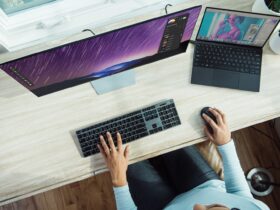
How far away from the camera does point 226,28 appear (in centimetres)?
113

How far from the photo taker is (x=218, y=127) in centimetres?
117

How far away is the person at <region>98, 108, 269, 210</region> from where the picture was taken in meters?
1.14

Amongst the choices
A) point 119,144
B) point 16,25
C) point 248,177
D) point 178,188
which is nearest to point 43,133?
point 119,144

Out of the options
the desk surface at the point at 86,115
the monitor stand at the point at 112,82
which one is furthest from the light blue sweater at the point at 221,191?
the monitor stand at the point at 112,82

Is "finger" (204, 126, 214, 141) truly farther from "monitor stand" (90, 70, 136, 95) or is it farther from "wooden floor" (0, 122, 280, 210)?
"wooden floor" (0, 122, 280, 210)

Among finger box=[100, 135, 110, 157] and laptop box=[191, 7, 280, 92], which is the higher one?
laptop box=[191, 7, 280, 92]

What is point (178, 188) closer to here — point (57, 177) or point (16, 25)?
point (57, 177)

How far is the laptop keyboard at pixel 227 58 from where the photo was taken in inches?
48.6

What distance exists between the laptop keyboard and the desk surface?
0.04 m

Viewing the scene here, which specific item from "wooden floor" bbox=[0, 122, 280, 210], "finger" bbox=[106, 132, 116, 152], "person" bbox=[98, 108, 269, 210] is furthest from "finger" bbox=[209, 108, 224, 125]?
"wooden floor" bbox=[0, 122, 280, 210]

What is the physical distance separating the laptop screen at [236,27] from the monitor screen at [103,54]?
0.42ft

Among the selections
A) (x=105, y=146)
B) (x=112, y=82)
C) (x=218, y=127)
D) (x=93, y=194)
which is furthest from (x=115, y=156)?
(x=93, y=194)

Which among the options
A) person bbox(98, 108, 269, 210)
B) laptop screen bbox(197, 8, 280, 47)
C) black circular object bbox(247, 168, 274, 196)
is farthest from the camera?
black circular object bbox(247, 168, 274, 196)

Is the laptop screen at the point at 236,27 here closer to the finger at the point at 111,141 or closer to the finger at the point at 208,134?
the finger at the point at 208,134
